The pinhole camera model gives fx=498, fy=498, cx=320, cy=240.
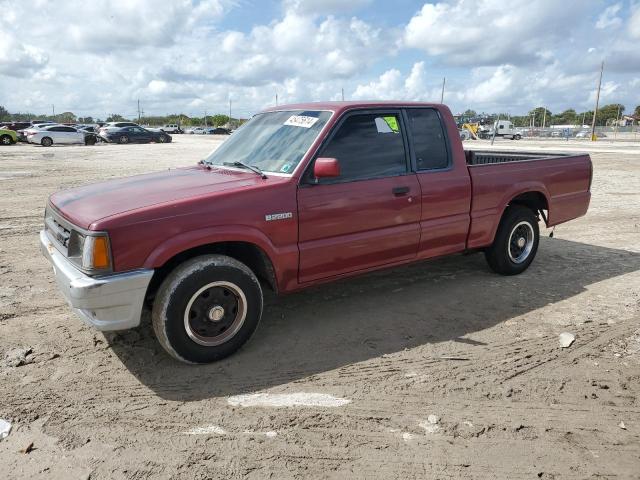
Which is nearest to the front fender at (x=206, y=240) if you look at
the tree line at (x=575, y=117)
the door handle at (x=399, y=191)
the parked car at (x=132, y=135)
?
the door handle at (x=399, y=191)

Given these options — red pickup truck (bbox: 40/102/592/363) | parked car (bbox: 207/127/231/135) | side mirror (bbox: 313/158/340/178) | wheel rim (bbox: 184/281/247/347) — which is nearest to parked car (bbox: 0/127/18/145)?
red pickup truck (bbox: 40/102/592/363)

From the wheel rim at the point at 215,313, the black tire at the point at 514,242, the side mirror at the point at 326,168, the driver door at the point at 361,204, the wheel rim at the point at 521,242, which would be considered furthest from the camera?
the wheel rim at the point at 521,242

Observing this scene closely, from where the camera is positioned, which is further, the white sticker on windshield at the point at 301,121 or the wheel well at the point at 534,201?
the wheel well at the point at 534,201

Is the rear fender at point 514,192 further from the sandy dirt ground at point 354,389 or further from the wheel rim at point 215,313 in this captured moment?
the wheel rim at point 215,313

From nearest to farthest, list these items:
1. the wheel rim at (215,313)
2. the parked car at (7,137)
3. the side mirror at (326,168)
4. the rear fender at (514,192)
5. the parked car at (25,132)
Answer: the wheel rim at (215,313) < the side mirror at (326,168) < the rear fender at (514,192) < the parked car at (7,137) < the parked car at (25,132)

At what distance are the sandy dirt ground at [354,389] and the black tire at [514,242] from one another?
28 centimetres

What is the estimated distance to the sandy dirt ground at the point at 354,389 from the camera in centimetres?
266

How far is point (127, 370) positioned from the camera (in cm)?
357

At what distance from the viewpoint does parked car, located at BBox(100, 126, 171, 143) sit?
33812 mm

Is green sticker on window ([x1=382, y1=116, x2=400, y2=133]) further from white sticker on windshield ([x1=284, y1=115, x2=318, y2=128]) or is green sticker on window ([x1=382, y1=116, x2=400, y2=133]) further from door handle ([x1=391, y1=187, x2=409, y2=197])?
white sticker on windshield ([x1=284, y1=115, x2=318, y2=128])

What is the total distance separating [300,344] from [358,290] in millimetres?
1326

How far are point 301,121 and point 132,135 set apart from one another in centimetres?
3343

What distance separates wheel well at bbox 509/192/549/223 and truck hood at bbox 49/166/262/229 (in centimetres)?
326

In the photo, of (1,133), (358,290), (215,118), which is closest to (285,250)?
(358,290)
